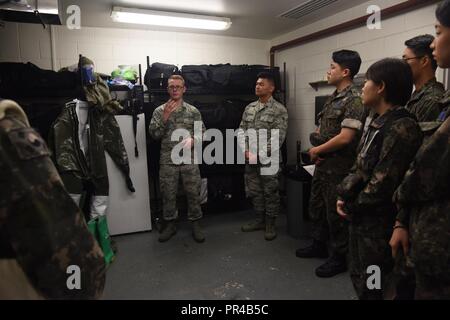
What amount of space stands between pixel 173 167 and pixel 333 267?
5.83 ft

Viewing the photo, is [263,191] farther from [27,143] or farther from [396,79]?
[27,143]

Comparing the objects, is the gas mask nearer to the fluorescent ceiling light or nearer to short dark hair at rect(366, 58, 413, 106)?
the fluorescent ceiling light

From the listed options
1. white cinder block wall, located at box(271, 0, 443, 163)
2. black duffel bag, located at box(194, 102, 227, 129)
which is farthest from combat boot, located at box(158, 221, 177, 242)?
white cinder block wall, located at box(271, 0, 443, 163)

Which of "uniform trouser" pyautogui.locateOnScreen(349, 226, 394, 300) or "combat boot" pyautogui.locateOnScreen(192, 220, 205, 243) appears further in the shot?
"combat boot" pyautogui.locateOnScreen(192, 220, 205, 243)

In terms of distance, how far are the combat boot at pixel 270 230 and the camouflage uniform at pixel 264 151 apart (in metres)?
0.06

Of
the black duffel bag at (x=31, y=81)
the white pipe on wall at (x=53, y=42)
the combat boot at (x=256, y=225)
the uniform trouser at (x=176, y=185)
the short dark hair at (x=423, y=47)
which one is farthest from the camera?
the white pipe on wall at (x=53, y=42)

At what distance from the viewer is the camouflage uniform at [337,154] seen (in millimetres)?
2178

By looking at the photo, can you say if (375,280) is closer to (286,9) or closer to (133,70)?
(286,9)

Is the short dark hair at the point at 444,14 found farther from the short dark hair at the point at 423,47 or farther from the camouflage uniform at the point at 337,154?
the camouflage uniform at the point at 337,154

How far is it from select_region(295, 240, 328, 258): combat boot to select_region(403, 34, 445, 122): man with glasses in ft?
4.64

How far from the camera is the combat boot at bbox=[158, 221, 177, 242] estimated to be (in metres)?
3.02

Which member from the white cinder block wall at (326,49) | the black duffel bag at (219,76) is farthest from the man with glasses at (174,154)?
the white cinder block wall at (326,49)

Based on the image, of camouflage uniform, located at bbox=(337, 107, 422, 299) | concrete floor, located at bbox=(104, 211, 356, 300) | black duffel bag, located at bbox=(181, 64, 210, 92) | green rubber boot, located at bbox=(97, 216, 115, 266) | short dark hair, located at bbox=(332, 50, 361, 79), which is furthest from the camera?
black duffel bag, located at bbox=(181, 64, 210, 92)
